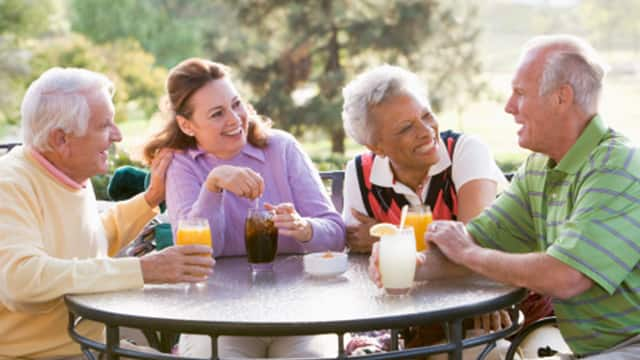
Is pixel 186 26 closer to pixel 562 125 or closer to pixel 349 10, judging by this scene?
pixel 349 10

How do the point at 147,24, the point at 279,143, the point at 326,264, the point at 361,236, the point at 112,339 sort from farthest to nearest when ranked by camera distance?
the point at 147,24 < the point at 279,143 < the point at 361,236 < the point at 326,264 < the point at 112,339

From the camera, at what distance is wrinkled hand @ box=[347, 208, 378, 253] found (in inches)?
119

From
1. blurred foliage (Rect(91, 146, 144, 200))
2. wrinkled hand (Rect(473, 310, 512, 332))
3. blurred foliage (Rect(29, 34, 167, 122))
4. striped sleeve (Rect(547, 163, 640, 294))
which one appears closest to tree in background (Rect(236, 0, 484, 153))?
blurred foliage (Rect(29, 34, 167, 122))

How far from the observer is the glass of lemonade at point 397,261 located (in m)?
2.41

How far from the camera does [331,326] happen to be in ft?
7.00

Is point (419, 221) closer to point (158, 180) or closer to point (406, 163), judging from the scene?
point (406, 163)

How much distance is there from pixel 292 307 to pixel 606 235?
2.33 ft

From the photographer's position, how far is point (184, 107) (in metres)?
3.13

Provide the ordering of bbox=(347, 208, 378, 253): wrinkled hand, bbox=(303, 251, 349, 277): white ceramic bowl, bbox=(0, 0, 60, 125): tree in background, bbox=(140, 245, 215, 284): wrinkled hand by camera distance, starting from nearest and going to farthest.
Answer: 1. bbox=(140, 245, 215, 284): wrinkled hand
2. bbox=(303, 251, 349, 277): white ceramic bowl
3. bbox=(347, 208, 378, 253): wrinkled hand
4. bbox=(0, 0, 60, 125): tree in background

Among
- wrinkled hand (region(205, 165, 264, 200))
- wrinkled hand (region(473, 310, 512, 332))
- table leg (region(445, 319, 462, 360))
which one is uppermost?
wrinkled hand (region(205, 165, 264, 200))

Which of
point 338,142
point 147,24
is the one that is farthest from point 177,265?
point 147,24

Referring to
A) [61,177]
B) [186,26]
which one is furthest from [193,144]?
[186,26]

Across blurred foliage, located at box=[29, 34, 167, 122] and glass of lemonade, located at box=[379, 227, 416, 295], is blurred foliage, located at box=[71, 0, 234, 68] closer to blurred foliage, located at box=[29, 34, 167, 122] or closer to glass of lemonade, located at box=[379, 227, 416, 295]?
blurred foliage, located at box=[29, 34, 167, 122]

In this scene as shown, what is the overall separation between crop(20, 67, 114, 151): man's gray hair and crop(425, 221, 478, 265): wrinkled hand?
0.94 meters
